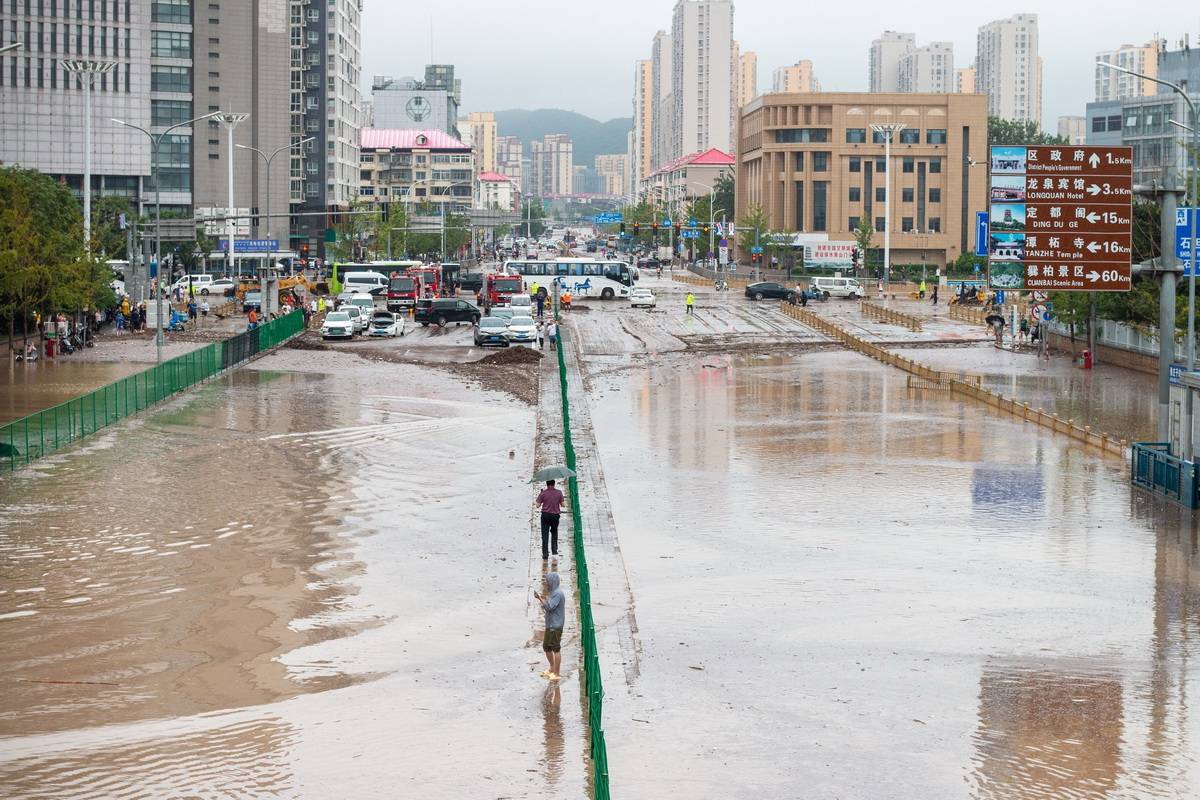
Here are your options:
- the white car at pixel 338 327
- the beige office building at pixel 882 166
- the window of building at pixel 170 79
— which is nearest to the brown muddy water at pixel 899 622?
the white car at pixel 338 327

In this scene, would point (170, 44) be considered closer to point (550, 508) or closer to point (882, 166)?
point (882, 166)


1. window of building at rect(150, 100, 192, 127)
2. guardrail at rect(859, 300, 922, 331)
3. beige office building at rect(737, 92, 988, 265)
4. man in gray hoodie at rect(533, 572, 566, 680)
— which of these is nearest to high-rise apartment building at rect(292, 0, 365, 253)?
window of building at rect(150, 100, 192, 127)

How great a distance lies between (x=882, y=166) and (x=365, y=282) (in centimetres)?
6318

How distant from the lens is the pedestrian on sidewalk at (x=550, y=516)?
2539 centimetres

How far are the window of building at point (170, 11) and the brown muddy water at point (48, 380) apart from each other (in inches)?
3373

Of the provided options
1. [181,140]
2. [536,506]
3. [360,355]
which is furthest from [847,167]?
[536,506]

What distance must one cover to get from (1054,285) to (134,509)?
20.6 meters

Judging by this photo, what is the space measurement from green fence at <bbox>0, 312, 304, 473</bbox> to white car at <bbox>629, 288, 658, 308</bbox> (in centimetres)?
3586

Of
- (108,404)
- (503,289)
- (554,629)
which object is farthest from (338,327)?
(554,629)

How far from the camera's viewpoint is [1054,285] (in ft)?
118

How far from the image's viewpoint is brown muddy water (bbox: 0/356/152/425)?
45875mm

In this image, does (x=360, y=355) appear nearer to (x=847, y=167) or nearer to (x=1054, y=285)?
(x=1054, y=285)

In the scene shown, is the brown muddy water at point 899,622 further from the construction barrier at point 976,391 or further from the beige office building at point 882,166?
the beige office building at point 882,166

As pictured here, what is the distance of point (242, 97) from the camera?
147 metres
